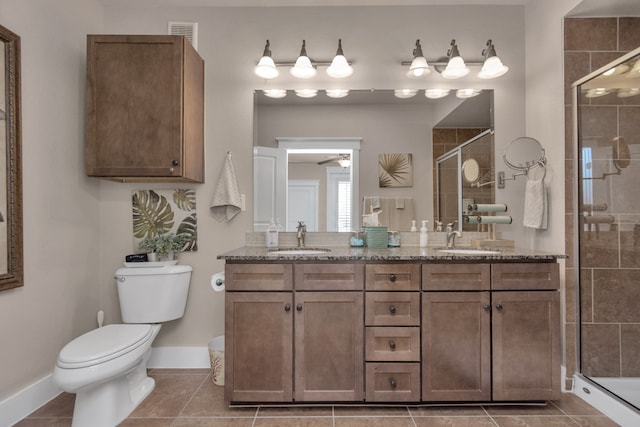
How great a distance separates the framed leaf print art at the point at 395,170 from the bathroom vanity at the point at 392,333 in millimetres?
779

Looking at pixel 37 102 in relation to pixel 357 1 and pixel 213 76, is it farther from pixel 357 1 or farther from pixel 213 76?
pixel 357 1

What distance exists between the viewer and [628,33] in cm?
217

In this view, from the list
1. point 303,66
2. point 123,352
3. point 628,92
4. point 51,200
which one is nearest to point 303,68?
point 303,66

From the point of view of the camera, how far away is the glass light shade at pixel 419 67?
Answer: 2.36 metres

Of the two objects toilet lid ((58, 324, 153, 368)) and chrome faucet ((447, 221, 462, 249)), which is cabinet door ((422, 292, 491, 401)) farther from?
toilet lid ((58, 324, 153, 368))

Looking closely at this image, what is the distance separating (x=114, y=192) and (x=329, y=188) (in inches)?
60.8

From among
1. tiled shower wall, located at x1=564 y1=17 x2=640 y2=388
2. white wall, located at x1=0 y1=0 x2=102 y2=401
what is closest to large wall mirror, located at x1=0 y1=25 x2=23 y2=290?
white wall, located at x1=0 y1=0 x2=102 y2=401

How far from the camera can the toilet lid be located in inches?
63.9

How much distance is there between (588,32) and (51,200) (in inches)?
134

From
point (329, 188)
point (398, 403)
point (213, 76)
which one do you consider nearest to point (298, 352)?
point (398, 403)

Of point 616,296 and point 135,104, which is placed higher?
point 135,104

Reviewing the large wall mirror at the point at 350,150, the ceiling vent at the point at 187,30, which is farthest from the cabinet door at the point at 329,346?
the ceiling vent at the point at 187,30

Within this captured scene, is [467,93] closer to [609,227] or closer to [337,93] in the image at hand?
[337,93]

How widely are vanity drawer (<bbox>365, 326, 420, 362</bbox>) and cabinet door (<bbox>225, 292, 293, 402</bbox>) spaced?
0.43 meters
